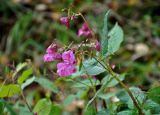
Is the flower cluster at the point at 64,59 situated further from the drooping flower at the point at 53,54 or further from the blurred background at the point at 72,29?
the blurred background at the point at 72,29

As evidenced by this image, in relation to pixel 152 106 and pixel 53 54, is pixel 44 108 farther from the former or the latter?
pixel 152 106

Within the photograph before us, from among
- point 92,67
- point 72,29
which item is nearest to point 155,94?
point 92,67

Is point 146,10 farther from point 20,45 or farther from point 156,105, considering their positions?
point 156,105

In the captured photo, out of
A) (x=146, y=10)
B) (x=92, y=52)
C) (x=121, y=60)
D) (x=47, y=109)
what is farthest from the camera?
(x=146, y=10)

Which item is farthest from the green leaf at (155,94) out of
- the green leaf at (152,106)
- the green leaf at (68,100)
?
the green leaf at (68,100)

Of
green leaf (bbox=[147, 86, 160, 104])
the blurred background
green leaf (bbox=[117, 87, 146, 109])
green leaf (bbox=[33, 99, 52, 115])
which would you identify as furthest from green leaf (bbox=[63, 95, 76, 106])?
the blurred background

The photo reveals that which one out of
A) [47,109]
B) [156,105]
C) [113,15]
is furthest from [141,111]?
[113,15]
